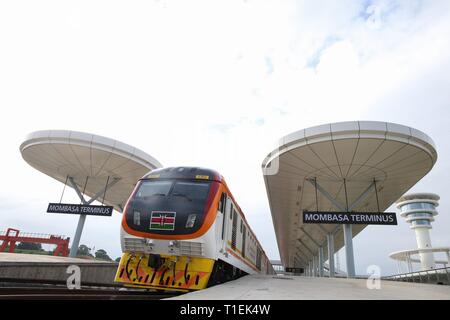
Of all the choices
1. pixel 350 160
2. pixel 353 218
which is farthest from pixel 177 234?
pixel 350 160

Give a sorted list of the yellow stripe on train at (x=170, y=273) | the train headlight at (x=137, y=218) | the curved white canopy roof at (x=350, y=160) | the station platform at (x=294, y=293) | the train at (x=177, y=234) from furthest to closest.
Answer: the curved white canopy roof at (x=350, y=160), the train headlight at (x=137, y=218), the train at (x=177, y=234), the yellow stripe on train at (x=170, y=273), the station platform at (x=294, y=293)

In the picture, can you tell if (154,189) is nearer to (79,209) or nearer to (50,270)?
(50,270)

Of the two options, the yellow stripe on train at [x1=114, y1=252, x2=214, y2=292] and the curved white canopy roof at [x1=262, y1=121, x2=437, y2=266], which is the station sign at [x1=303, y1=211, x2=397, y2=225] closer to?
the curved white canopy roof at [x1=262, y1=121, x2=437, y2=266]

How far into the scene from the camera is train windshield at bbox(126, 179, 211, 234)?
6898mm

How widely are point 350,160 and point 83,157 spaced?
1811 cm

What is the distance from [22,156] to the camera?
21.4m

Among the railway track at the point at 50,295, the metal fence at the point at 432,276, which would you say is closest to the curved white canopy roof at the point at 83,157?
the railway track at the point at 50,295

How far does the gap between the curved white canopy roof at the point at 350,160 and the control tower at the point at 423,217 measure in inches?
1838

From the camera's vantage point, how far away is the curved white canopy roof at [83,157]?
1909 cm

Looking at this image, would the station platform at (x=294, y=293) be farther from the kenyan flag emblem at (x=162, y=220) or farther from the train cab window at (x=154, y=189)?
the train cab window at (x=154, y=189)
